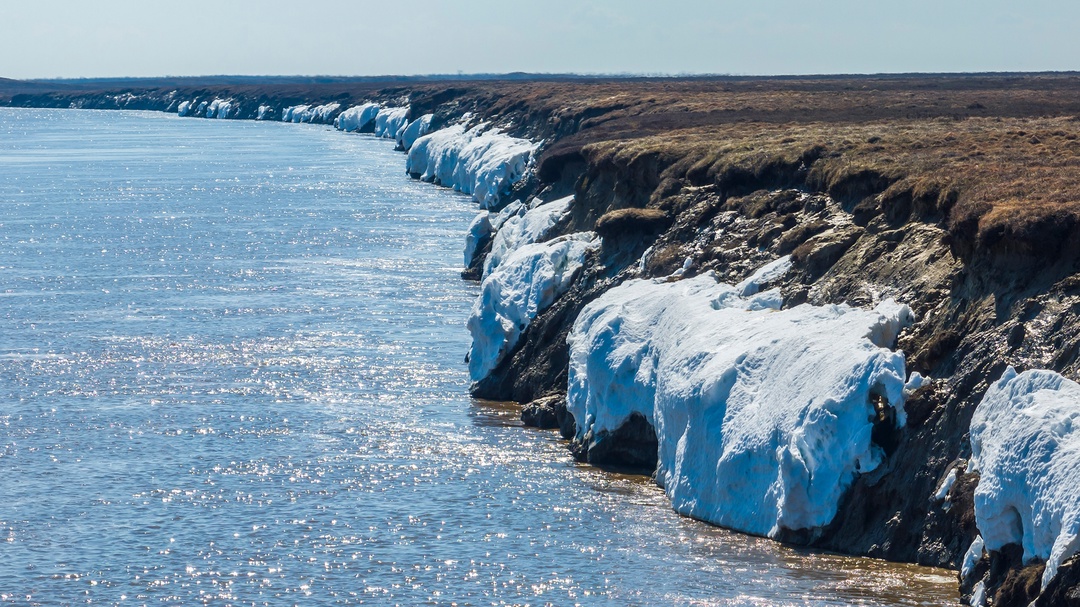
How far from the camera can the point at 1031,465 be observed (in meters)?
18.8

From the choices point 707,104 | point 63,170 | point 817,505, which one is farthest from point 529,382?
point 63,170

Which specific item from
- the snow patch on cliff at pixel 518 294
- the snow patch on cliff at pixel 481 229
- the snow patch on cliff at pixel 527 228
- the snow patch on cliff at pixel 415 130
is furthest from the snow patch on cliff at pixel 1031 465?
the snow patch on cliff at pixel 415 130

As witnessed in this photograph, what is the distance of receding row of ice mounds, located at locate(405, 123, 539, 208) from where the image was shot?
230ft

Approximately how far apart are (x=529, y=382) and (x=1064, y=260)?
13720mm

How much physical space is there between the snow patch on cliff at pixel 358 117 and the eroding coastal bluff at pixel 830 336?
11714 centimetres

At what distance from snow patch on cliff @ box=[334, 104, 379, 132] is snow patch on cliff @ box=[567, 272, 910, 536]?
128276 millimetres

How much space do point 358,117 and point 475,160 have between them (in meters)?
79.6

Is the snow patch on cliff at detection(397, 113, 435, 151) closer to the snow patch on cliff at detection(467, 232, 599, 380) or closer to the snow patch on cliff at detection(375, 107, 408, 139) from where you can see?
the snow patch on cliff at detection(375, 107, 408, 139)

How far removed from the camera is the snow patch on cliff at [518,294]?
113ft

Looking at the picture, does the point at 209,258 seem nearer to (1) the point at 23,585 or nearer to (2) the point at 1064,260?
(1) the point at 23,585

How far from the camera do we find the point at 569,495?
25.4 metres

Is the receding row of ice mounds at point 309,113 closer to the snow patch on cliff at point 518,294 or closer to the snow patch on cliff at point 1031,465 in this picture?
the snow patch on cliff at point 518,294

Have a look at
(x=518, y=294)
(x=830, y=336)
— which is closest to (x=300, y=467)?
(x=518, y=294)

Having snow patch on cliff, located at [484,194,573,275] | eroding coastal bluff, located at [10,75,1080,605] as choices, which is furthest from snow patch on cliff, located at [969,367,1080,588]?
snow patch on cliff, located at [484,194,573,275]
